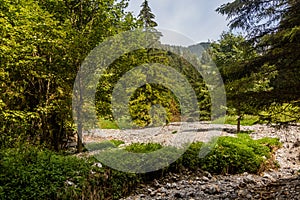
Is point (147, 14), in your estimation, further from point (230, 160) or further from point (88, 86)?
point (230, 160)

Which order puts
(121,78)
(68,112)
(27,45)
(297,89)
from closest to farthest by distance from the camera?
1. (297,89)
2. (27,45)
3. (68,112)
4. (121,78)

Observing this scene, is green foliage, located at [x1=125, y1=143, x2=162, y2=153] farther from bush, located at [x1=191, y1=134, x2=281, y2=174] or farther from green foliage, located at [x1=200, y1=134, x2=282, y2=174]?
green foliage, located at [x1=200, y1=134, x2=282, y2=174]

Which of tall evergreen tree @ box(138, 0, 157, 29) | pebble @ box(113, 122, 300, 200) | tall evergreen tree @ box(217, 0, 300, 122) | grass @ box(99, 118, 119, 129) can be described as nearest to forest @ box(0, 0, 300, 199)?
tall evergreen tree @ box(217, 0, 300, 122)

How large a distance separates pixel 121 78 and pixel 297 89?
18.1 ft

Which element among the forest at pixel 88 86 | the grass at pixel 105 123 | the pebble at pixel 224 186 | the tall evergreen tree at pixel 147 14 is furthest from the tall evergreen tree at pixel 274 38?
the tall evergreen tree at pixel 147 14

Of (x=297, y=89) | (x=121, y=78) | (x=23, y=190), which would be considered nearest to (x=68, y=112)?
(x=121, y=78)

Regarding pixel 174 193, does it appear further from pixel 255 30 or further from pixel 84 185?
pixel 255 30

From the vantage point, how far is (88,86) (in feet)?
25.5

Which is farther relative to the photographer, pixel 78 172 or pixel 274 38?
pixel 78 172

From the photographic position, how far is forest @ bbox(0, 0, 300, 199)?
158 inches

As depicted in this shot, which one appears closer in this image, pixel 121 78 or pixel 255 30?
pixel 255 30

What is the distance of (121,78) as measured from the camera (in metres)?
8.40

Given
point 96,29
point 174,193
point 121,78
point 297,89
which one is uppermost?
point 96,29

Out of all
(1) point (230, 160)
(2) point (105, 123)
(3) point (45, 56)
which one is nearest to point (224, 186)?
(1) point (230, 160)
